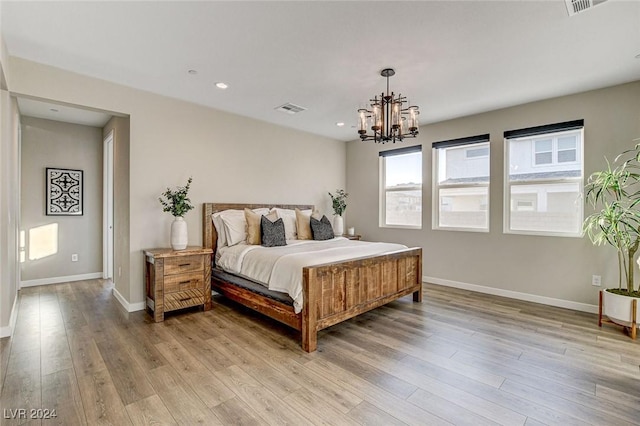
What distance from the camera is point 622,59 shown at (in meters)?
2.86

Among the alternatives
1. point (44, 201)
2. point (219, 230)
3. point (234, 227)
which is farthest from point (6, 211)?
point (44, 201)

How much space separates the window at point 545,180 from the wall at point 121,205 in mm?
5057

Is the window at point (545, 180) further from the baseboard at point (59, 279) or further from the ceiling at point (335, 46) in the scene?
the baseboard at point (59, 279)

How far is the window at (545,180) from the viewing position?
3816mm

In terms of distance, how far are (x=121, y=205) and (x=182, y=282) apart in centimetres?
138

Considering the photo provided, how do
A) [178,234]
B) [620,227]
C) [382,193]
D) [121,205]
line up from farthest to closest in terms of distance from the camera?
[382,193] < [121,205] < [178,234] < [620,227]

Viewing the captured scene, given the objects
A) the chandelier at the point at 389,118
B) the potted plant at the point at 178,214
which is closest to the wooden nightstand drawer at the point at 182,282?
the potted plant at the point at 178,214

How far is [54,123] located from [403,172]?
5819 mm

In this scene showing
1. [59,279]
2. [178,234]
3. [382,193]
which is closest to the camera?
[178,234]

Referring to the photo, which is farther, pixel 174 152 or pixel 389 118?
pixel 174 152

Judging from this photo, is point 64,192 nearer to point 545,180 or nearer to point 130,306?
point 130,306

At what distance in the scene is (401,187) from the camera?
5520mm

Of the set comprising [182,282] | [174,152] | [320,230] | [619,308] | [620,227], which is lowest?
[619,308]

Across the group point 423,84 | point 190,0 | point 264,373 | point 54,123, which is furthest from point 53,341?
point 423,84
